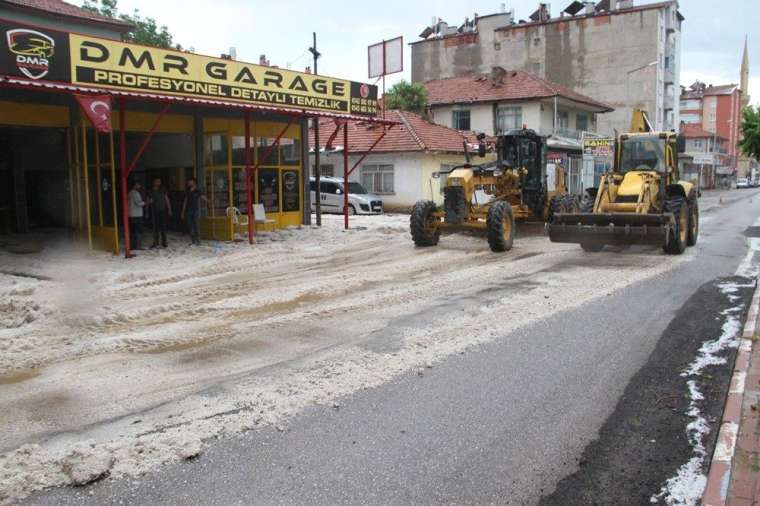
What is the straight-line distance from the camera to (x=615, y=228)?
13.2 meters

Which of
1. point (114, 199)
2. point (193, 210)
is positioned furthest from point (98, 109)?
point (193, 210)

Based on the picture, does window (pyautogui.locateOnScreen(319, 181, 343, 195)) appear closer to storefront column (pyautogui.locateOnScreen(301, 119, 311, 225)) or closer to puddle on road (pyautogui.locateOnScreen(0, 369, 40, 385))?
storefront column (pyautogui.locateOnScreen(301, 119, 311, 225))

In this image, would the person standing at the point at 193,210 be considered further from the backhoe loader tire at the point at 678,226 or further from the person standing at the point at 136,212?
the backhoe loader tire at the point at 678,226

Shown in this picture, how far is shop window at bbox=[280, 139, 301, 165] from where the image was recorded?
2098 cm

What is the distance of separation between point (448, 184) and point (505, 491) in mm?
12168

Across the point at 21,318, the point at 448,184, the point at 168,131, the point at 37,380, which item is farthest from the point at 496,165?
the point at 37,380

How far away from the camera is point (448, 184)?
1584 cm

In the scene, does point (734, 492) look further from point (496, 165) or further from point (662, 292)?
point (496, 165)

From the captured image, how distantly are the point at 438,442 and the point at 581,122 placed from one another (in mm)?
43817

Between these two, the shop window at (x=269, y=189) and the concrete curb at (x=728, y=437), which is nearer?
the concrete curb at (x=728, y=437)

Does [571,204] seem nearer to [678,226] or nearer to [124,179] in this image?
[678,226]

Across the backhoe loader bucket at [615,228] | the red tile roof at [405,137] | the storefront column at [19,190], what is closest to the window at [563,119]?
the red tile roof at [405,137]

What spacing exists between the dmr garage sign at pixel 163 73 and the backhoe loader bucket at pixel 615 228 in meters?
8.87

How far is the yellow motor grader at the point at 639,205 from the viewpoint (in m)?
13.3
